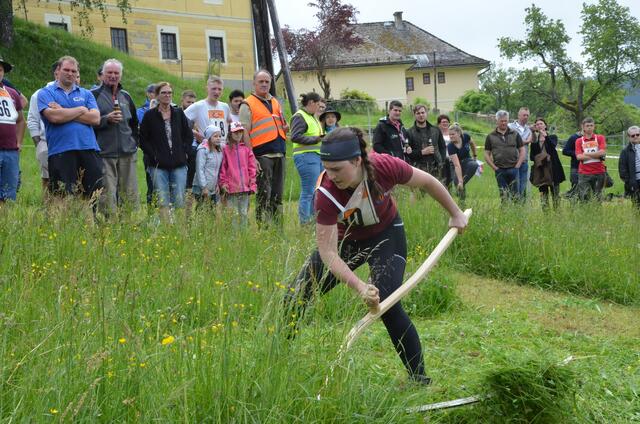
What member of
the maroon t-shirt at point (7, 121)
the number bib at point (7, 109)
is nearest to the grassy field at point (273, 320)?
the maroon t-shirt at point (7, 121)

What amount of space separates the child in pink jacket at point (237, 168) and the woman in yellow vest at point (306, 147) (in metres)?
0.60

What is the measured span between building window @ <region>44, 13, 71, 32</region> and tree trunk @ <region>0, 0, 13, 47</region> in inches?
473

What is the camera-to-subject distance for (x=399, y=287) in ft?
14.3

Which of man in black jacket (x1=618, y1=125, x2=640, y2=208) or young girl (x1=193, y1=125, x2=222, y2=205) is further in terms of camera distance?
man in black jacket (x1=618, y1=125, x2=640, y2=208)

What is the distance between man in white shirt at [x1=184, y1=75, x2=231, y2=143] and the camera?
970 cm

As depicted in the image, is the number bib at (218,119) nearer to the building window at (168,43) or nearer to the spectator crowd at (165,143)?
the spectator crowd at (165,143)

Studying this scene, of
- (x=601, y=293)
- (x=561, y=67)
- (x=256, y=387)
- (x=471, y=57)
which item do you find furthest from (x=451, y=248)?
(x=471, y=57)

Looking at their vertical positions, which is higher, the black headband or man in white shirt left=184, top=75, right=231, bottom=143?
man in white shirt left=184, top=75, right=231, bottom=143

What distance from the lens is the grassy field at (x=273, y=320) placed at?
3.21 m

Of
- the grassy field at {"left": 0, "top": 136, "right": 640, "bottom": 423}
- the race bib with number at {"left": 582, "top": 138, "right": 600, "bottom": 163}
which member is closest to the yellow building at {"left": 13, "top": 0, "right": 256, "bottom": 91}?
the race bib with number at {"left": 582, "top": 138, "right": 600, "bottom": 163}

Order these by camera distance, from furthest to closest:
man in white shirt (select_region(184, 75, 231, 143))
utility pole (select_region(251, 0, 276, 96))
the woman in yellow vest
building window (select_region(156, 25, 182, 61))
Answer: building window (select_region(156, 25, 182, 61)) < utility pole (select_region(251, 0, 276, 96)) < man in white shirt (select_region(184, 75, 231, 143)) < the woman in yellow vest

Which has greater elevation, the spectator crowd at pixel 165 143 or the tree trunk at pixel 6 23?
the tree trunk at pixel 6 23

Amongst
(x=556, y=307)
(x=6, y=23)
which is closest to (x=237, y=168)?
(x=556, y=307)

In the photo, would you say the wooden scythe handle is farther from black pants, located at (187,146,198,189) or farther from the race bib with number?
the race bib with number
